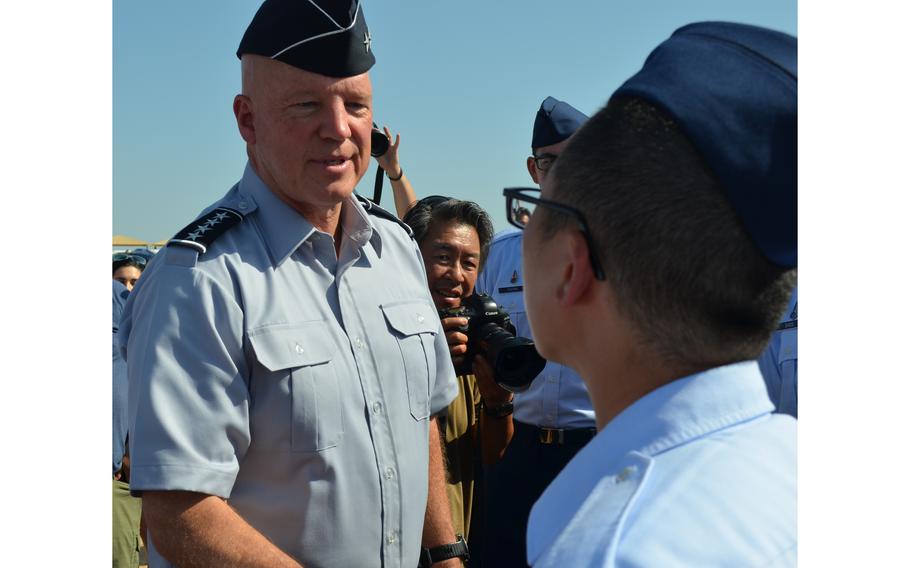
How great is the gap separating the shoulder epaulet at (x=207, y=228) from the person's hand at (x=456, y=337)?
2.76ft

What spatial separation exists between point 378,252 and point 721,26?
1.06 m

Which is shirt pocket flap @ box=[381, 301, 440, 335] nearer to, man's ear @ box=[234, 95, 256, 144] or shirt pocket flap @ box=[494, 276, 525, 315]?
man's ear @ box=[234, 95, 256, 144]

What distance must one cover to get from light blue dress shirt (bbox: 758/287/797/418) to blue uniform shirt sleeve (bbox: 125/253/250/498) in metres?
1.72

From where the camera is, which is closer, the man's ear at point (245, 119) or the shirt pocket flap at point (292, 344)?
the shirt pocket flap at point (292, 344)

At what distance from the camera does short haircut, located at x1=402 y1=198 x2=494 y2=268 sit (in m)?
2.78

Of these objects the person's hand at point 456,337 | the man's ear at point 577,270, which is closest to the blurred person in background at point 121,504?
the person's hand at point 456,337

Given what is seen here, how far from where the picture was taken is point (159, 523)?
1451 millimetres

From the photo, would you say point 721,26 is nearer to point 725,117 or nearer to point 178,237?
point 725,117

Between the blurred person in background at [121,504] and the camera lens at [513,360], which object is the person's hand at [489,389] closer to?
the camera lens at [513,360]

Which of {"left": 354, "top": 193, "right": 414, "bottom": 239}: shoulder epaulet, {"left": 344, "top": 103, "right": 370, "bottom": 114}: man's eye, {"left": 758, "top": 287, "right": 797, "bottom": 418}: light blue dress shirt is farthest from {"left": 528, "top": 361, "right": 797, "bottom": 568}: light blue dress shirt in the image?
{"left": 758, "top": 287, "right": 797, "bottom": 418}: light blue dress shirt

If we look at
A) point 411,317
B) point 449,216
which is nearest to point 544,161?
point 449,216

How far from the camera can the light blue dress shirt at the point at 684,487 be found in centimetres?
72

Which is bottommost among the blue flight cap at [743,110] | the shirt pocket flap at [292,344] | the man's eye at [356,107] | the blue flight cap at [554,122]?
the shirt pocket flap at [292,344]
